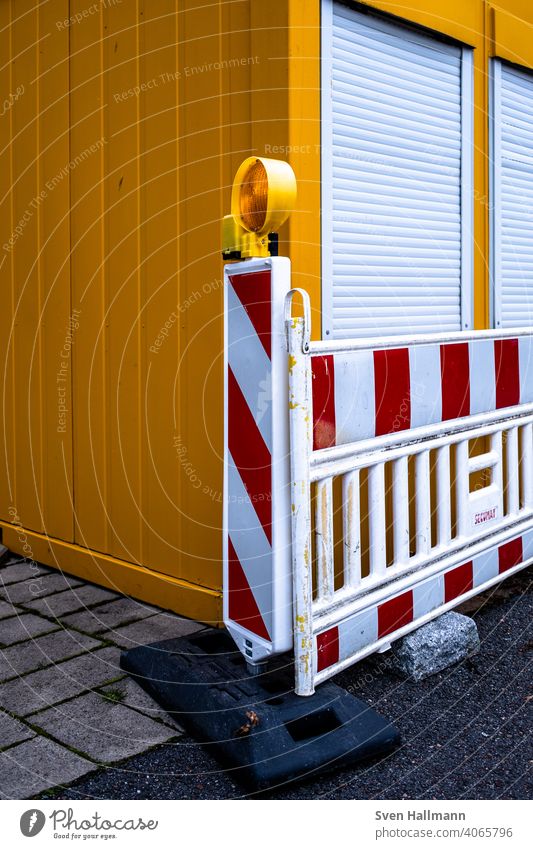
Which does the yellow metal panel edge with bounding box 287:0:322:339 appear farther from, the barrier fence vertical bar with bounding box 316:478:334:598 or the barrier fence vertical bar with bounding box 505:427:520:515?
the barrier fence vertical bar with bounding box 505:427:520:515

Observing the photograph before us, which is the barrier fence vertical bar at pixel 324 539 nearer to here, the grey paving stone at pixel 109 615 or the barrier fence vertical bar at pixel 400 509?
the barrier fence vertical bar at pixel 400 509

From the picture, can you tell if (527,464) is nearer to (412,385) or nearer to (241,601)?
(412,385)

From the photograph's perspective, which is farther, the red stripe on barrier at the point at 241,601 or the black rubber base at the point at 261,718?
the red stripe on barrier at the point at 241,601

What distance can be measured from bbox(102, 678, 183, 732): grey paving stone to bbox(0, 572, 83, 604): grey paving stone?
1.08m

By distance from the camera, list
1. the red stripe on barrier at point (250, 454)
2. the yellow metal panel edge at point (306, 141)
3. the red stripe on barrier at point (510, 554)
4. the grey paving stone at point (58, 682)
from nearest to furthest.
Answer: the red stripe on barrier at point (250, 454)
the grey paving stone at point (58, 682)
the yellow metal panel edge at point (306, 141)
the red stripe on barrier at point (510, 554)

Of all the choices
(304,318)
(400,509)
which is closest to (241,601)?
(400,509)

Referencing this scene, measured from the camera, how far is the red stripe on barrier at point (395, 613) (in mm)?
3070

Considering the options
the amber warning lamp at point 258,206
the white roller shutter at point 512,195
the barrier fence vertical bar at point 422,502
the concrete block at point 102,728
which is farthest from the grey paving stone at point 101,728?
the white roller shutter at point 512,195

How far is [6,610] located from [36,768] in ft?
4.80

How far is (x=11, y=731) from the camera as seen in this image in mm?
2752

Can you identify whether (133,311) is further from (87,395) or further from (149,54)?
(149,54)

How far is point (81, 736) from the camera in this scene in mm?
2717

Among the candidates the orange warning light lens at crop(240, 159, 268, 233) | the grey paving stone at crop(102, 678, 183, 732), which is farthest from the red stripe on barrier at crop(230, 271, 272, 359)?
the grey paving stone at crop(102, 678, 183, 732)

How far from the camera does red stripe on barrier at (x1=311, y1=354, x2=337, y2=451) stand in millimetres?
2752
